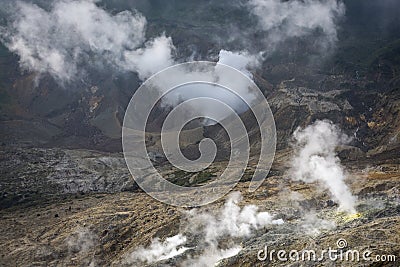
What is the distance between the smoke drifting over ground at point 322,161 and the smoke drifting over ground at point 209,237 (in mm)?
12774

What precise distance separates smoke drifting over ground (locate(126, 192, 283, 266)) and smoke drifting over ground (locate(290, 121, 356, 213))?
41.9 ft

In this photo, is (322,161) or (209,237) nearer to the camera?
(209,237)

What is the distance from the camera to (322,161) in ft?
373

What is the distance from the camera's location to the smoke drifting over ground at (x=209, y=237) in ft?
177

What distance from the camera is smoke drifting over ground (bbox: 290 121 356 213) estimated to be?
78.5 metres

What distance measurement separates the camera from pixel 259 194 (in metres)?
90.3

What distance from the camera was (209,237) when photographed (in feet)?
194

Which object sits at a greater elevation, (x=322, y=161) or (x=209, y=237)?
(x=322, y=161)

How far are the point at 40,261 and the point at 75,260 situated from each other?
6127mm

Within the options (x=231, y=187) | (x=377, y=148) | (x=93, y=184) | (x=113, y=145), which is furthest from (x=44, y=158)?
(x=377, y=148)

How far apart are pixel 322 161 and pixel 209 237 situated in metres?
62.0

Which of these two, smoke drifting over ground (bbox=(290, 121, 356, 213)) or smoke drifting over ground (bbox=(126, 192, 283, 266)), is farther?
smoke drifting over ground (bbox=(290, 121, 356, 213))

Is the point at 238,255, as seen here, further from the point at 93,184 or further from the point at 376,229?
the point at 93,184

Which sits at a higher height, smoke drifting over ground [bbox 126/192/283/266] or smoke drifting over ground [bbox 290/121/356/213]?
smoke drifting over ground [bbox 290/121/356/213]
